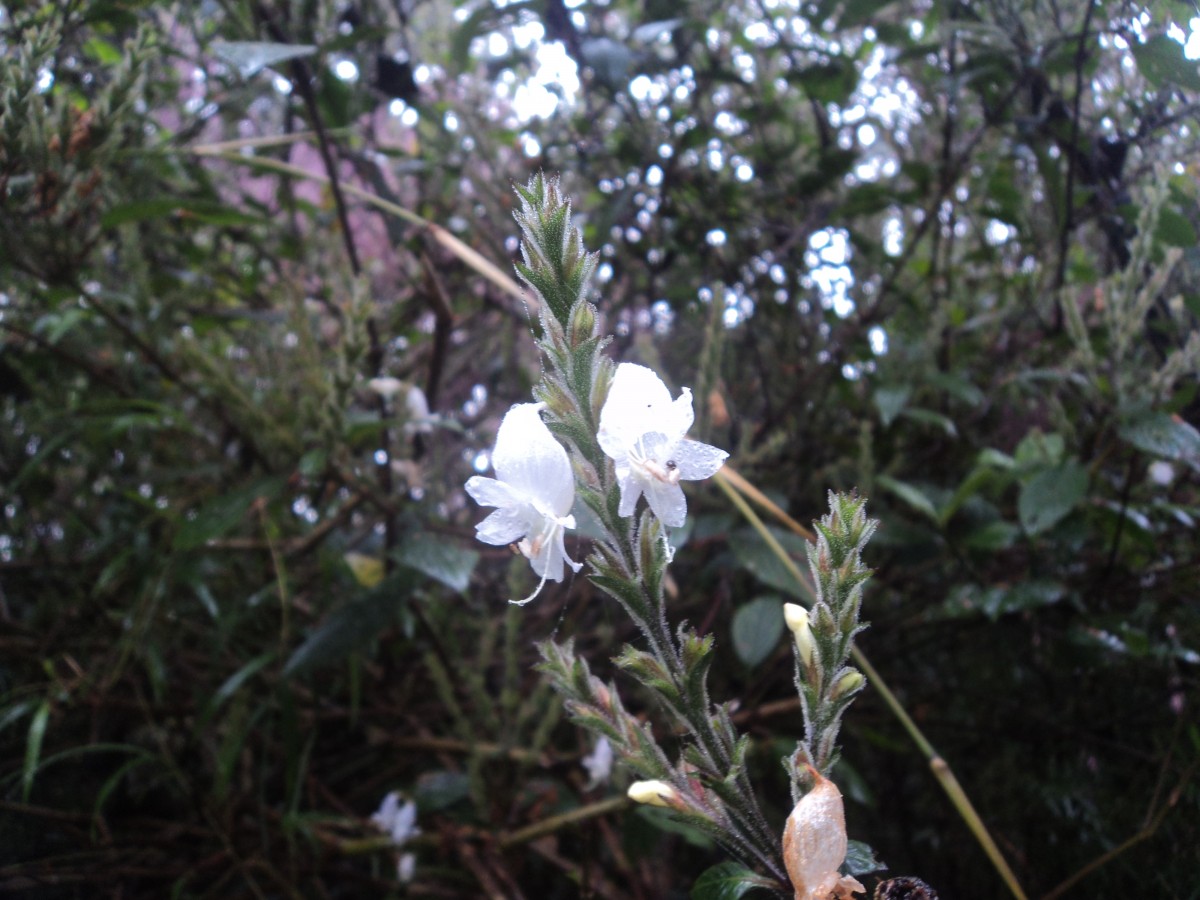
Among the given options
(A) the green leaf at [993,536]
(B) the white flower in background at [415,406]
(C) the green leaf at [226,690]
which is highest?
(B) the white flower in background at [415,406]

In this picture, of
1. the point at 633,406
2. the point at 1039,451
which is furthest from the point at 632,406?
the point at 1039,451

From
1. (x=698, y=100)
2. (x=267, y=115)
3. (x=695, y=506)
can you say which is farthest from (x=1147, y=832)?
(x=267, y=115)

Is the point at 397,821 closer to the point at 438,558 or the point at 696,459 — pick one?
the point at 438,558

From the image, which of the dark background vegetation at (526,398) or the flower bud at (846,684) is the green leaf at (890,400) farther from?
the flower bud at (846,684)

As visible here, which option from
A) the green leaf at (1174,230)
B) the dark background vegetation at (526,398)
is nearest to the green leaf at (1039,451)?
the dark background vegetation at (526,398)

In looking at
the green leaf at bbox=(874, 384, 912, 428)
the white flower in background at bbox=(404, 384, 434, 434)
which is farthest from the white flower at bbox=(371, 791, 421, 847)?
the green leaf at bbox=(874, 384, 912, 428)

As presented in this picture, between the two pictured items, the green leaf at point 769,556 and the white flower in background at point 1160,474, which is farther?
the white flower in background at point 1160,474

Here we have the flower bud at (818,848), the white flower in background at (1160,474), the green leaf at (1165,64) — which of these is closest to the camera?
the flower bud at (818,848)
